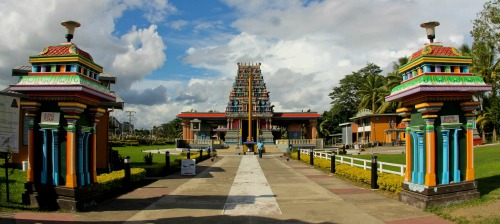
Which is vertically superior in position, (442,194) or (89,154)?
(89,154)

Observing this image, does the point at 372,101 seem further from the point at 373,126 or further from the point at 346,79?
the point at 346,79

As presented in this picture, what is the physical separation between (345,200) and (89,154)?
719cm

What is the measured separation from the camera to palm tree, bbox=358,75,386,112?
198ft

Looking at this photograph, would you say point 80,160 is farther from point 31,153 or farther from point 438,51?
point 438,51

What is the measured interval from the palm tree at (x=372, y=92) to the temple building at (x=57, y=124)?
54.6m

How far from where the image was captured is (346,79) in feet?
254

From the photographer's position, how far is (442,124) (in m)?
9.80

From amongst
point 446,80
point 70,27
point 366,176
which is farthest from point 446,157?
point 70,27

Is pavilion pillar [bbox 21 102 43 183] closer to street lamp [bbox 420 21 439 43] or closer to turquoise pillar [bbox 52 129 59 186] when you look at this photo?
turquoise pillar [bbox 52 129 59 186]

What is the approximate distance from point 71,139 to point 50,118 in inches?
29.9

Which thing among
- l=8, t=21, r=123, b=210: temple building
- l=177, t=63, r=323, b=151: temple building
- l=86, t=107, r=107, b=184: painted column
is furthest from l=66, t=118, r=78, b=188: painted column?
l=177, t=63, r=323, b=151: temple building

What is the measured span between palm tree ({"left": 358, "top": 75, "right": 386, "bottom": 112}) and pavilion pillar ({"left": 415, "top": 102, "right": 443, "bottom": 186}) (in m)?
51.6

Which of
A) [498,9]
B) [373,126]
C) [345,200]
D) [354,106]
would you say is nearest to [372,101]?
[373,126]

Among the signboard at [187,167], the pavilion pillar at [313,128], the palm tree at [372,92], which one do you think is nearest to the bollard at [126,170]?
the signboard at [187,167]
